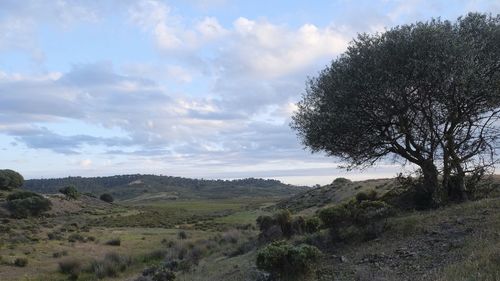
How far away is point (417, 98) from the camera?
60.0ft

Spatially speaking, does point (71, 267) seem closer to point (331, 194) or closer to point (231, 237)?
point (231, 237)

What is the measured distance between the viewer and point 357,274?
1251 cm

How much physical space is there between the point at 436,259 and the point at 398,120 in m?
7.93

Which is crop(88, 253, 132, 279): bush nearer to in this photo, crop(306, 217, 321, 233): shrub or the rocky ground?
crop(306, 217, 321, 233): shrub

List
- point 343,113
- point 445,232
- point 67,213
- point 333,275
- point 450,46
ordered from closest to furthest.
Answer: point 333,275 → point 445,232 → point 450,46 → point 343,113 → point 67,213

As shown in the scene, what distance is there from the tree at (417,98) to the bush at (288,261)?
6233 millimetres

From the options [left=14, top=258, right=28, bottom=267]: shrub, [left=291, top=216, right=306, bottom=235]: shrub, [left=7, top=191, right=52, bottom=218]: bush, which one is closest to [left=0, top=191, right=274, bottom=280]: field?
[left=14, top=258, right=28, bottom=267]: shrub

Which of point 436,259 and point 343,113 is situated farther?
point 343,113

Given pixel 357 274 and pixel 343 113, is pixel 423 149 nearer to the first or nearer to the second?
pixel 343 113

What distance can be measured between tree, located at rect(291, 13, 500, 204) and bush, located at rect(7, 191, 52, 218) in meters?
67.7

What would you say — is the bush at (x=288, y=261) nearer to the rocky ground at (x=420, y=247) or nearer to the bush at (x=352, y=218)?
the rocky ground at (x=420, y=247)

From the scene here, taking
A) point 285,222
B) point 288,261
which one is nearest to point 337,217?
point 288,261

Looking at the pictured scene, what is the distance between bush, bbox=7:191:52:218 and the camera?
248ft

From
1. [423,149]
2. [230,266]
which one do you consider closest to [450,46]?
[423,149]
